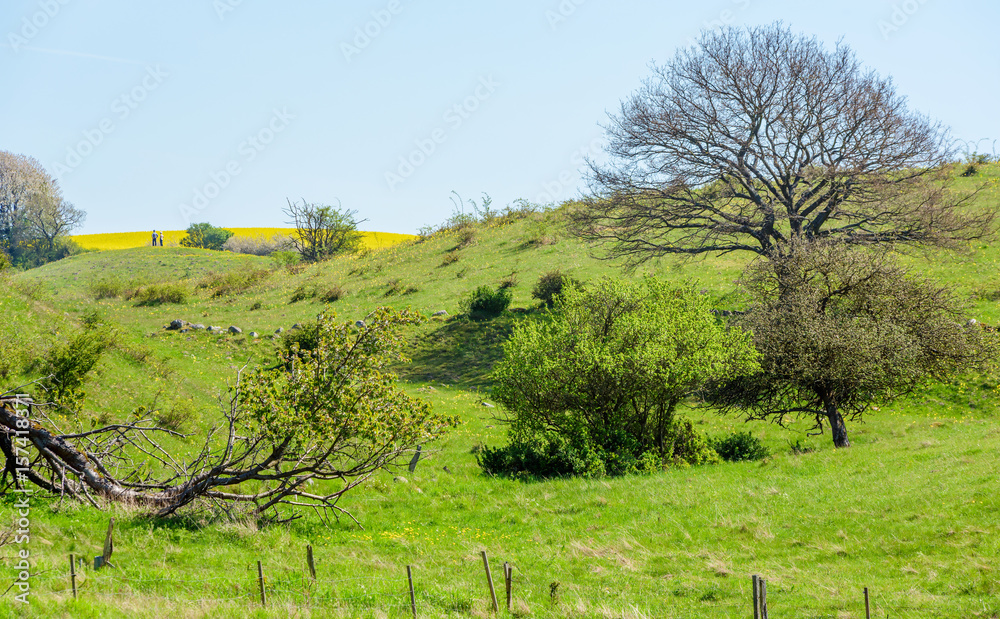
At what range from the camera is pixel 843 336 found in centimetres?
1892

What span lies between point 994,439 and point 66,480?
21966mm

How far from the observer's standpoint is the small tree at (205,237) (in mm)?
101312

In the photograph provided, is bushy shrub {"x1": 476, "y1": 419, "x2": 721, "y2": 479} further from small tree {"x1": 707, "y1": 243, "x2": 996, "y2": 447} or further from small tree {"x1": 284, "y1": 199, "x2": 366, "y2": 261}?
small tree {"x1": 284, "y1": 199, "x2": 366, "y2": 261}

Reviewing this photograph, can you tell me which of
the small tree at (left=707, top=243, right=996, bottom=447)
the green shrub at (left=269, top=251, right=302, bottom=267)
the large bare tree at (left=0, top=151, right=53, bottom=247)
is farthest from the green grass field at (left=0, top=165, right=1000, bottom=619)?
the large bare tree at (left=0, top=151, right=53, bottom=247)

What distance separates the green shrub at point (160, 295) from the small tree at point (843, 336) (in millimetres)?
37779

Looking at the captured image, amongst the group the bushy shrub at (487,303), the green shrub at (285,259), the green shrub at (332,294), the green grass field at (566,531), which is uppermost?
the green shrub at (285,259)

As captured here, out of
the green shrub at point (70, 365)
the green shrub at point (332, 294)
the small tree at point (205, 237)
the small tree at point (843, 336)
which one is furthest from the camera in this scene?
the small tree at point (205, 237)

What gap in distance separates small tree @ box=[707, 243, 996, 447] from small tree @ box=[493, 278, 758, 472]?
5.10 feet

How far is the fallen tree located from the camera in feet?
37.6

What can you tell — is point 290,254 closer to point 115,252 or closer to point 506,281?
point 115,252

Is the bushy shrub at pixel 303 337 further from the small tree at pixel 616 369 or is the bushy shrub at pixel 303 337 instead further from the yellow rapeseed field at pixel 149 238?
the yellow rapeseed field at pixel 149 238

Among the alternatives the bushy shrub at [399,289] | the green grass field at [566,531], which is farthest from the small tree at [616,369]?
the bushy shrub at [399,289]

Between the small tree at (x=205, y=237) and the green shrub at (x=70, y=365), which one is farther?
the small tree at (x=205, y=237)

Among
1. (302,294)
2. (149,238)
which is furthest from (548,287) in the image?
(149,238)
